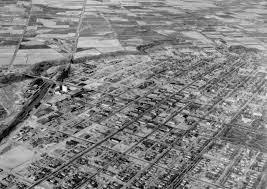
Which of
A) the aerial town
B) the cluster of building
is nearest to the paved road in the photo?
the aerial town

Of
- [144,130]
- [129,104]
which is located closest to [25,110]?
[129,104]

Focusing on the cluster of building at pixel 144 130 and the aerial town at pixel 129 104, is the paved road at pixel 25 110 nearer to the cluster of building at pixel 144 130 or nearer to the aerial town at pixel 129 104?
the aerial town at pixel 129 104

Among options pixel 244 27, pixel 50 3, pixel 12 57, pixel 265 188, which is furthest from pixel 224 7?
pixel 265 188

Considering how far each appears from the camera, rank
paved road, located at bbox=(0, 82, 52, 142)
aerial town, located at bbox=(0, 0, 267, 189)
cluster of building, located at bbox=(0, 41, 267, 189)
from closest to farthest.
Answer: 1. cluster of building, located at bbox=(0, 41, 267, 189)
2. aerial town, located at bbox=(0, 0, 267, 189)
3. paved road, located at bbox=(0, 82, 52, 142)

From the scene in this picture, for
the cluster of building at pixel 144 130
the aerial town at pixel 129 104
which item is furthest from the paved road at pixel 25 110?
the cluster of building at pixel 144 130

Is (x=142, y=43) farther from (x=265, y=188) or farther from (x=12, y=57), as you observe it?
(x=265, y=188)

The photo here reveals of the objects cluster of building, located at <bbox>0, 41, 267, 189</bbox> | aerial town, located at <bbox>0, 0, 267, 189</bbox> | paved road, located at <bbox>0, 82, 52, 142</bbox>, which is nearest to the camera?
cluster of building, located at <bbox>0, 41, 267, 189</bbox>

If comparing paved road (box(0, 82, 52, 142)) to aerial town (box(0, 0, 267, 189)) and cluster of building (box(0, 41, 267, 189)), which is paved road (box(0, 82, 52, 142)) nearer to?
aerial town (box(0, 0, 267, 189))

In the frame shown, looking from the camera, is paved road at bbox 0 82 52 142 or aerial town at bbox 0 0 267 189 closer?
aerial town at bbox 0 0 267 189
